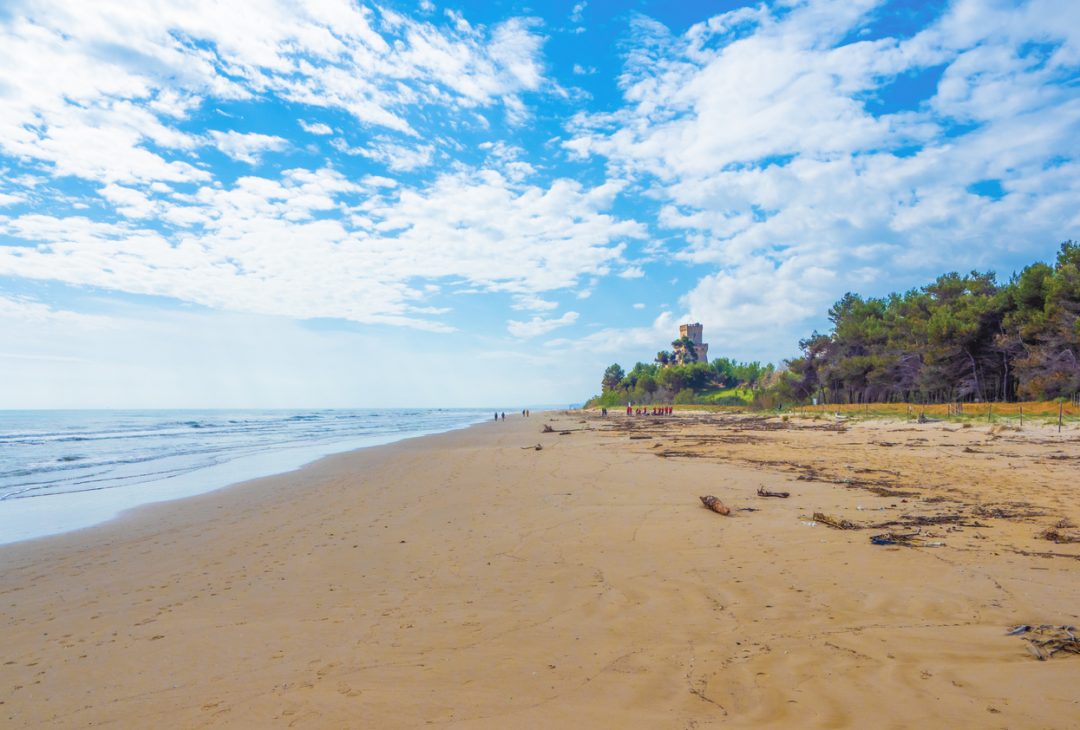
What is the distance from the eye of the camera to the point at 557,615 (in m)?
4.87

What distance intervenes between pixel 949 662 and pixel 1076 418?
25.5m

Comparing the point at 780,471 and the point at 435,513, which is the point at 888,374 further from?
the point at 435,513

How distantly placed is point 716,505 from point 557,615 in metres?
4.87

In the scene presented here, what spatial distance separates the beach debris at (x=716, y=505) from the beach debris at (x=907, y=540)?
7.07ft

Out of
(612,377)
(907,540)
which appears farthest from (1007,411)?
(612,377)

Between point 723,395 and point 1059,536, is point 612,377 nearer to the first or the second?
point 723,395

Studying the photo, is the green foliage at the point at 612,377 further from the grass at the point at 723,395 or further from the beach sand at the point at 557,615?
the beach sand at the point at 557,615

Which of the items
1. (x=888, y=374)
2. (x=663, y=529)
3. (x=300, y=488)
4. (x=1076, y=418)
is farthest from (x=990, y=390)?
(x=300, y=488)

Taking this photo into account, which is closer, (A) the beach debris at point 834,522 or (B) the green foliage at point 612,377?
(A) the beach debris at point 834,522

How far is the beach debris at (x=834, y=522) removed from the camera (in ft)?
24.9

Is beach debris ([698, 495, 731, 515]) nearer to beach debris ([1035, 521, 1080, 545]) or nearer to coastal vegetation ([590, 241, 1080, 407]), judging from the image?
beach debris ([1035, 521, 1080, 545])

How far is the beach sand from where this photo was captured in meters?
3.38

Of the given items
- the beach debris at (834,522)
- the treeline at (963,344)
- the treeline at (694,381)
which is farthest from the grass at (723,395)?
the beach debris at (834,522)

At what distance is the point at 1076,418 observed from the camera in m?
21.4
